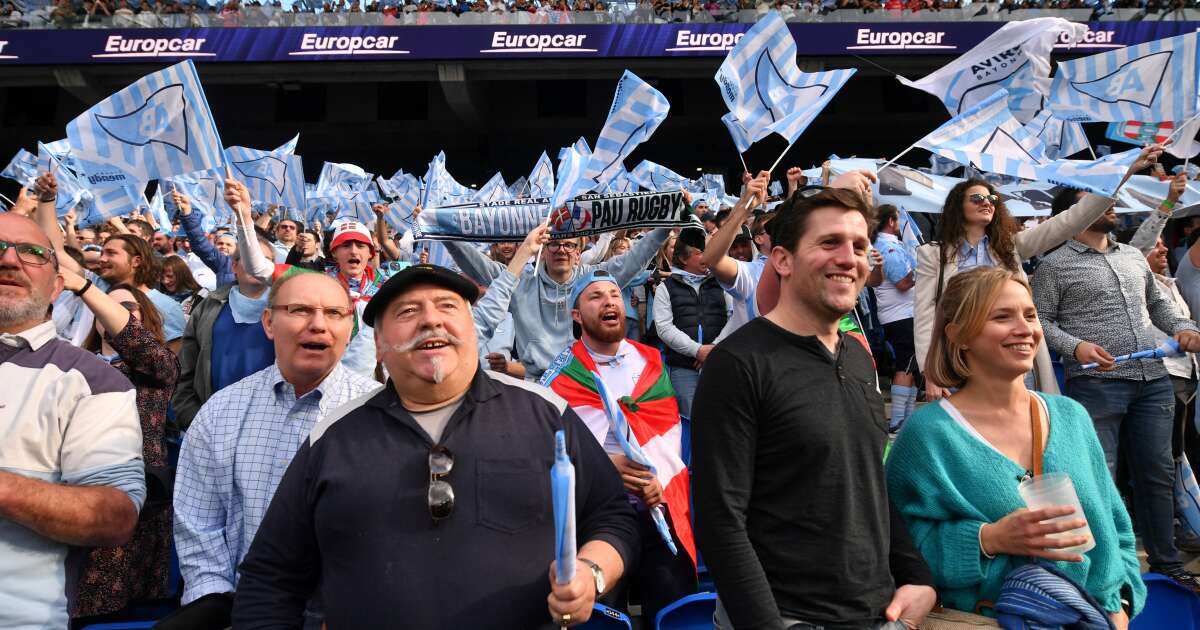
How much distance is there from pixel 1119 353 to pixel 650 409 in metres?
2.31

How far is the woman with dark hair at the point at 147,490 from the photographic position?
10.2 ft

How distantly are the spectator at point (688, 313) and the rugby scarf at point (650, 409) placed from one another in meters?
1.46

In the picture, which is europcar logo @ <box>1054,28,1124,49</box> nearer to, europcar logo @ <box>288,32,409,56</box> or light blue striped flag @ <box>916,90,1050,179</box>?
europcar logo @ <box>288,32,409,56</box>

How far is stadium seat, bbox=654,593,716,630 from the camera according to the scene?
115 inches

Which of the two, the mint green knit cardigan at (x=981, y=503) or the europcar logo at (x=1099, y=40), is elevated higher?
the europcar logo at (x=1099, y=40)

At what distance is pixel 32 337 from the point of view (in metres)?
2.52

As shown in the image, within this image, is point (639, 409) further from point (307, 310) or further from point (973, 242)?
point (973, 242)

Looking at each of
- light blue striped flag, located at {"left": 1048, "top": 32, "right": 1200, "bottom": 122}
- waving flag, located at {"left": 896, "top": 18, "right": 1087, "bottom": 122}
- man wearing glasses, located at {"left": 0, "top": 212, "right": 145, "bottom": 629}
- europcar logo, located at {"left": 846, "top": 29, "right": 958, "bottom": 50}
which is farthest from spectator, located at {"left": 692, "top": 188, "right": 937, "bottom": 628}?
europcar logo, located at {"left": 846, "top": 29, "right": 958, "bottom": 50}

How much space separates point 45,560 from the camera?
2.31 meters

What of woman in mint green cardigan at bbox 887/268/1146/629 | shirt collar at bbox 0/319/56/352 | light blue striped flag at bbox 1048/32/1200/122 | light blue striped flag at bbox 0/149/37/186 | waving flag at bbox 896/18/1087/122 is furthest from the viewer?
light blue striped flag at bbox 0/149/37/186

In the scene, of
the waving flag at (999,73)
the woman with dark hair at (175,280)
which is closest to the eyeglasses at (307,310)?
the woman with dark hair at (175,280)

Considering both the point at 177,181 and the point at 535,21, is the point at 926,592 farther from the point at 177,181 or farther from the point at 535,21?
the point at 535,21

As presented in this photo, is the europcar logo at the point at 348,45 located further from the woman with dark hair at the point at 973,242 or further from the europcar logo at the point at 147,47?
the woman with dark hair at the point at 973,242

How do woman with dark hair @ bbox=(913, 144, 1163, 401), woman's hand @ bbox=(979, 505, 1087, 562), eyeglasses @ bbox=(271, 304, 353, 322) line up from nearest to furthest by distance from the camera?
woman's hand @ bbox=(979, 505, 1087, 562) < eyeglasses @ bbox=(271, 304, 353, 322) < woman with dark hair @ bbox=(913, 144, 1163, 401)
